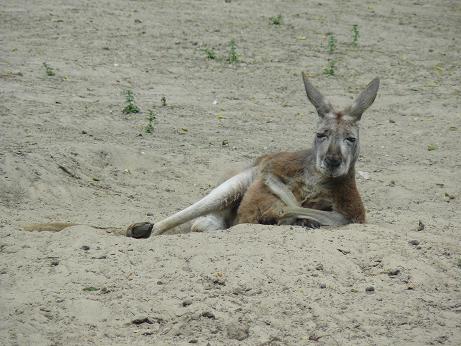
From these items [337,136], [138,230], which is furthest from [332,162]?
[138,230]

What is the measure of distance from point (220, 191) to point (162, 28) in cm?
709

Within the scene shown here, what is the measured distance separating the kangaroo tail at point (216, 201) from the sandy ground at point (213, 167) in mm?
641

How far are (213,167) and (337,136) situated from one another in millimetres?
2583

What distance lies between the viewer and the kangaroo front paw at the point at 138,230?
22.0 ft

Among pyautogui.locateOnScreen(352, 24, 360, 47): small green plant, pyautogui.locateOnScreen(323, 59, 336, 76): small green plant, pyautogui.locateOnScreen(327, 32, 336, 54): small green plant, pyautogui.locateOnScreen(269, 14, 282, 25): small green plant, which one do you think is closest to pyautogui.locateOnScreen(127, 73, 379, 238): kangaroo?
pyautogui.locateOnScreen(323, 59, 336, 76): small green plant

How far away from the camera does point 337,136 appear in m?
6.85

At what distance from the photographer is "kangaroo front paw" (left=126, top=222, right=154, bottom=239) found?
6.70 meters

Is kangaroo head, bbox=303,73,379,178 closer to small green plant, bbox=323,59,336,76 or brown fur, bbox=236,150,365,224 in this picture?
brown fur, bbox=236,150,365,224

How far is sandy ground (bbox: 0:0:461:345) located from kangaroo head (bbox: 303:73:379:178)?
1.92ft

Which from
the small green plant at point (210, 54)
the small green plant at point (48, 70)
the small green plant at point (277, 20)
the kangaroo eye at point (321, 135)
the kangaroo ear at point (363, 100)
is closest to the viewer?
the kangaroo eye at point (321, 135)

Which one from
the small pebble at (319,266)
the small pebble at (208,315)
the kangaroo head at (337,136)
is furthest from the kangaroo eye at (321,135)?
the small pebble at (208,315)

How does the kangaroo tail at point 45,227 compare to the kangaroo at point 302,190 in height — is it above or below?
below

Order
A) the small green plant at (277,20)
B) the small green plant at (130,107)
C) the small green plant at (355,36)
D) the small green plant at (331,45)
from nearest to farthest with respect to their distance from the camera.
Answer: the small green plant at (130,107) → the small green plant at (331,45) → the small green plant at (355,36) → the small green plant at (277,20)

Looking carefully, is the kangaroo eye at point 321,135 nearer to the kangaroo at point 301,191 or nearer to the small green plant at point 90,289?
the kangaroo at point 301,191
